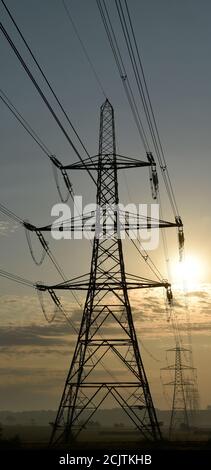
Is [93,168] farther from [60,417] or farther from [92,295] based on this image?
[60,417]

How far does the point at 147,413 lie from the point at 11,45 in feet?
83.5

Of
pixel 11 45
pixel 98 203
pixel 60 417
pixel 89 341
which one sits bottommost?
pixel 60 417

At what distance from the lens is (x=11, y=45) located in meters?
14.0

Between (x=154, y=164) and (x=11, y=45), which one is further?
(x=154, y=164)
